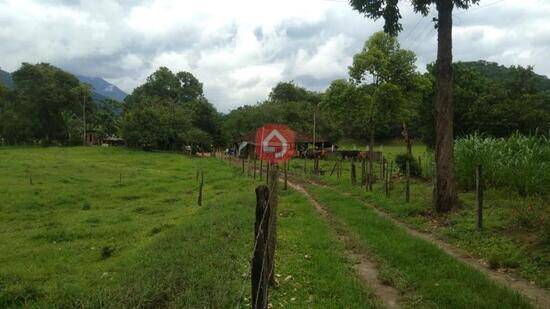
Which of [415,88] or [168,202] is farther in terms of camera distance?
[415,88]

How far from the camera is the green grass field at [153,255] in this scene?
6.80 m

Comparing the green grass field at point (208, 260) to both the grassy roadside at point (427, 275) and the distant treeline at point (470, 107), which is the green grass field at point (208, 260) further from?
the distant treeline at point (470, 107)

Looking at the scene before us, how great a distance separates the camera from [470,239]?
10.2m

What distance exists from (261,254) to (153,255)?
15.5 feet

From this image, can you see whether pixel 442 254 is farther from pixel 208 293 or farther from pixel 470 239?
pixel 208 293

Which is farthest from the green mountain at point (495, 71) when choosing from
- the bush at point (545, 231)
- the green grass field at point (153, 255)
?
the bush at point (545, 231)

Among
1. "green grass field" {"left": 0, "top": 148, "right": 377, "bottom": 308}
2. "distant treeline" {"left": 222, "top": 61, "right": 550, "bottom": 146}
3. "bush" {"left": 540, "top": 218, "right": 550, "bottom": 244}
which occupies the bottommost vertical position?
"green grass field" {"left": 0, "top": 148, "right": 377, "bottom": 308}

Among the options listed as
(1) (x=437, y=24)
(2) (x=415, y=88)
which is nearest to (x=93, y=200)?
(1) (x=437, y=24)

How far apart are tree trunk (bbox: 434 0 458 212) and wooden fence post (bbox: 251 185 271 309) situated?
8.96m

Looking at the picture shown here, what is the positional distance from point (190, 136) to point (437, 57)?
Result: 53099 mm

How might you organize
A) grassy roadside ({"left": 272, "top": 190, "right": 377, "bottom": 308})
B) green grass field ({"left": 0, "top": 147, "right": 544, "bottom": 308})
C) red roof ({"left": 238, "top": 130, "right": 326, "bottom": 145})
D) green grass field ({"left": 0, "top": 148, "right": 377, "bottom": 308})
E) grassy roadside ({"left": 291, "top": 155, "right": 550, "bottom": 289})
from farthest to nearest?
Result: red roof ({"left": 238, "top": 130, "right": 326, "bottom": 145}) < grassy roadside ({"left": 291, "top": 155, "right": 550, "bottom": 289}) < green grass field ({"left": 0, "top": 148, "right": 377, "bottom": 308}) < green grass field ({"left": 0, "top": 147, "right": 544, "bottom": 308}) < grassy roadside ({"left": 272, "top": 190, "right": 377, "bottom": 308})

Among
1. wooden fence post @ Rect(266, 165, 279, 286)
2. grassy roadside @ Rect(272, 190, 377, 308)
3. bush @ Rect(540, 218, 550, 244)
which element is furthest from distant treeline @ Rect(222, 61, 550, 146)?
wooden fence post @ Rect(266, 165, 279, 286)

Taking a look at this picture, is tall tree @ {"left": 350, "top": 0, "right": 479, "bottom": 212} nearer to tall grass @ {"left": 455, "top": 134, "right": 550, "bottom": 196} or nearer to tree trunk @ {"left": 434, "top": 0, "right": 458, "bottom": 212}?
tree trunk @ {"left": 434, "top": 0, "right": 458, "bottom": 212}

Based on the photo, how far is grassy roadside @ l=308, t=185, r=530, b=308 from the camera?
20.8ft
